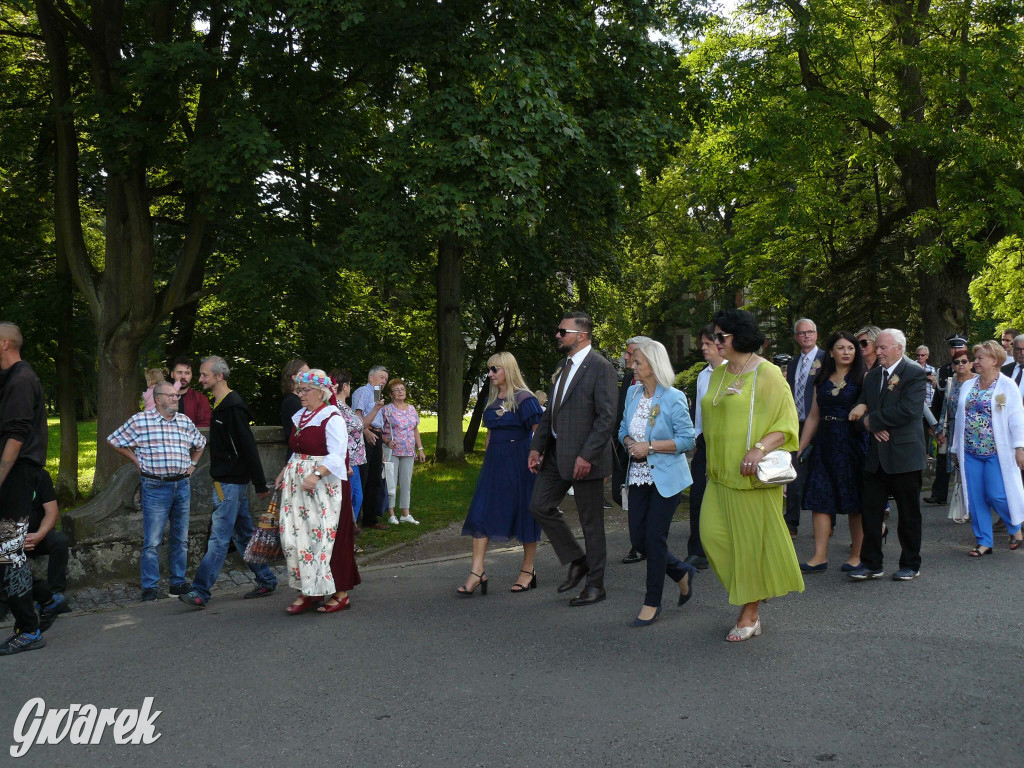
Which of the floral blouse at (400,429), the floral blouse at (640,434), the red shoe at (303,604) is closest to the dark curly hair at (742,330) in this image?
the floral blouse at (640,434)

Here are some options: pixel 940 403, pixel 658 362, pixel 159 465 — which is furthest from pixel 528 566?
pixel 940 403

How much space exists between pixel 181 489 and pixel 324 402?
175 centimetres

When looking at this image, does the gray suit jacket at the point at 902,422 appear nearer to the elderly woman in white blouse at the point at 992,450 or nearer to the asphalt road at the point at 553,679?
the asphalt road at the point at 553,679

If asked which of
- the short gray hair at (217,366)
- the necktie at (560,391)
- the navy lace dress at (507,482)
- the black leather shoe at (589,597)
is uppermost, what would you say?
the short gray hair at (217,366)

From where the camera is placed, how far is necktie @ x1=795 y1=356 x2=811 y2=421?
916cm

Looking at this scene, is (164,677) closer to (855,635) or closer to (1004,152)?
(855,635)

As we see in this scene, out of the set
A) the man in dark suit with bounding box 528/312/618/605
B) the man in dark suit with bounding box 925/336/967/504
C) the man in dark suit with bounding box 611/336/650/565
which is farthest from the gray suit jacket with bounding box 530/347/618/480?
the man in dark suit with bounding box 925/336/967/504

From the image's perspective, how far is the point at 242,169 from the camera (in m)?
13.6

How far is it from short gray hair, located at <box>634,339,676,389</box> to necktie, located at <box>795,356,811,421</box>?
107 inches

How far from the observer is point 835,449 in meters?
8.23

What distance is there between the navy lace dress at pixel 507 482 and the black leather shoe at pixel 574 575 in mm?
406

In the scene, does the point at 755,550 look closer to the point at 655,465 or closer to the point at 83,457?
the point at 655,465

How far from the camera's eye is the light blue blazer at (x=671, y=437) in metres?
6.64

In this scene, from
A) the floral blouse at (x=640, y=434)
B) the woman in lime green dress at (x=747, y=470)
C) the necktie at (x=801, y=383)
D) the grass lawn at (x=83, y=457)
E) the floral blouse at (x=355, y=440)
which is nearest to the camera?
the woman in lime green dress at (x=747, y=470)
